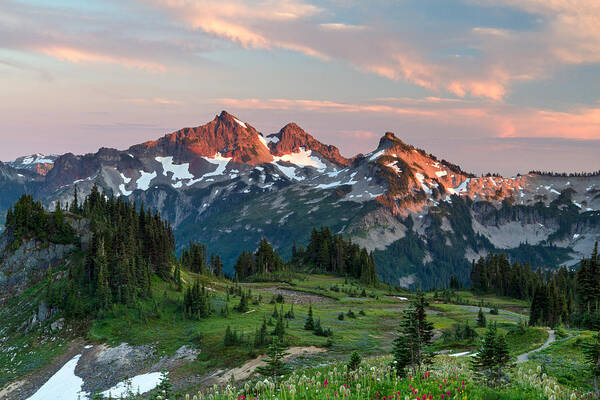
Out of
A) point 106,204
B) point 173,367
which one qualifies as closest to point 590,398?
point 173,367

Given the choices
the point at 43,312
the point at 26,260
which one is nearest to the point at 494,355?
the point at 43,312

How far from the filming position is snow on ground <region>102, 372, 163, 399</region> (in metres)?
44.2

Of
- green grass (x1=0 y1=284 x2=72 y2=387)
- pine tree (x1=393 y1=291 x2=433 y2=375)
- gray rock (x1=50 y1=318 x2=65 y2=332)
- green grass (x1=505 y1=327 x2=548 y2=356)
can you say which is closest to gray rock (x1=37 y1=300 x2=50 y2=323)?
green grass (x1=0 y1=284 x2=72 y2=387)

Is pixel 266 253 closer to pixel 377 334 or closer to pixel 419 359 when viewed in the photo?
pixel 377 334

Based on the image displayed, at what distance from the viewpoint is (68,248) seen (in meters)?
90.6

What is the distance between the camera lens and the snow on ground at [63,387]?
158 ft

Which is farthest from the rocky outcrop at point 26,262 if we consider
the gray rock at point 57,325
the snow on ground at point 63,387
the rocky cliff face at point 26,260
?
the snow on ground at point 63,387

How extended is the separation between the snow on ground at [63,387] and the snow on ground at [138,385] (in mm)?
3211

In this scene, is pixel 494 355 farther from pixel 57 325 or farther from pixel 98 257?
pixel 98 257

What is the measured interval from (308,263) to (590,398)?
166 m

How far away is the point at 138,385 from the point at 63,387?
1279 centimetres

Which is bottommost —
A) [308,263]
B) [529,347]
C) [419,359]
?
[308,263]

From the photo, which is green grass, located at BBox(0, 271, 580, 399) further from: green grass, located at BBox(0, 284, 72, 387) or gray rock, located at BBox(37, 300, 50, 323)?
gray rock, located at BBox(37, 300, 50, 323)

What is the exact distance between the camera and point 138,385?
1743 inches
